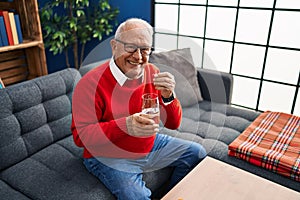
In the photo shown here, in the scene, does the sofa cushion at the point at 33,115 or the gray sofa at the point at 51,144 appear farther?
the sofa cushion at the point at 33,115

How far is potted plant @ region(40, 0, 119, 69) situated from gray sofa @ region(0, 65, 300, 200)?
1123mm

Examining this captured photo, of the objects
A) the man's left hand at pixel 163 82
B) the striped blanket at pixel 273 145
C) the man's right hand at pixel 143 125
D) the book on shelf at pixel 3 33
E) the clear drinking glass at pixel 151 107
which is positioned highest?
the book on shelf at pixel 3 33

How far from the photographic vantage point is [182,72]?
2215 mm

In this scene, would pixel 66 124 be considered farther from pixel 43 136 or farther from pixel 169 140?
pixel 169 140

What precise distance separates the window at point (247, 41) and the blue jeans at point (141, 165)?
1108 millimetres

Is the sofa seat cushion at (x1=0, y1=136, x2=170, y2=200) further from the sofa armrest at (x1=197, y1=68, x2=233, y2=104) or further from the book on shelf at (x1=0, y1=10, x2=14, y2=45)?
the book on shelf at (x1=0, y1=10, x2=14, y2=45)

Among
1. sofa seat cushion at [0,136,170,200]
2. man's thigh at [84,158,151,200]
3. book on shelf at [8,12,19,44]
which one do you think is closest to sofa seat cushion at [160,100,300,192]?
sofa seat cushion at [0,136,170,200]

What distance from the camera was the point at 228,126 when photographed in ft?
6.37

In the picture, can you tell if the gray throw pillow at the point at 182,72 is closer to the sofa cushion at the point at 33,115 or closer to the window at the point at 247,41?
the window at the point at 247,41

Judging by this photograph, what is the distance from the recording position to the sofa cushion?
142cm

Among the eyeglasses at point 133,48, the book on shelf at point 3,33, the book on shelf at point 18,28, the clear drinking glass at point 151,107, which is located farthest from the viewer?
the book on shelf at point 18,28

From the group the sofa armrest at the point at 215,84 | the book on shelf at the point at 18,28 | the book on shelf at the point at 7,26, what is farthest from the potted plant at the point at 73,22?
the sofa armrest at the point at 215,84

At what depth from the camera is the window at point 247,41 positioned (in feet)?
7.84

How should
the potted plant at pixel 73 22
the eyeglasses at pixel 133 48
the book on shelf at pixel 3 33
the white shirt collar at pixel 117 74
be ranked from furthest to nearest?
the potted plant at pixel 73 22, the book on shelf at pixel 3 33, the white shirt collar at pixel 117 74, the eyeglasses at pixel 133 48
